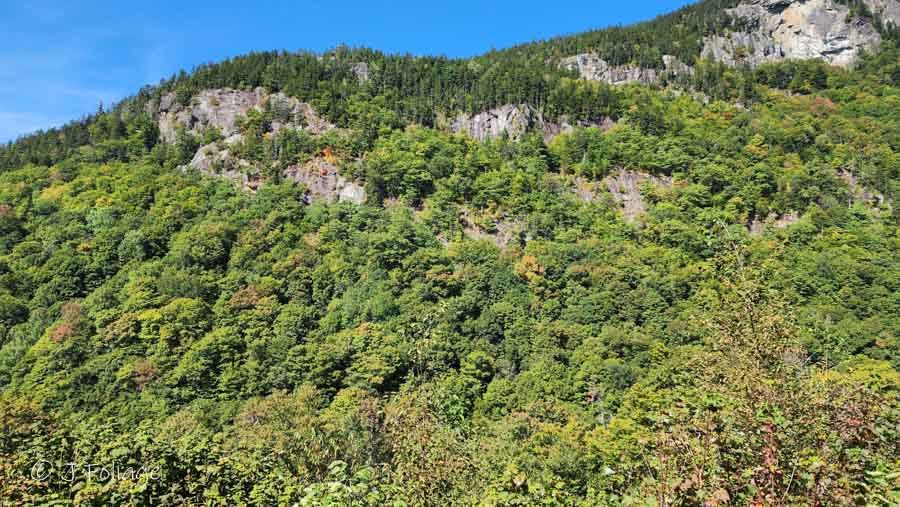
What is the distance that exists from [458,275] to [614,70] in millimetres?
101401

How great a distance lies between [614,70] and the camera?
157 metres

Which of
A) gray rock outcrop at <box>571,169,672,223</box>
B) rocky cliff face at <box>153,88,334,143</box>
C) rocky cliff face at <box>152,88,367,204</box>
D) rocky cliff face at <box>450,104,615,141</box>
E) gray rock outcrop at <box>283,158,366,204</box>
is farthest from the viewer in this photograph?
rocky cliff face at <box>450,104,615,141</box>

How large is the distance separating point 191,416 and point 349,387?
18080 millimetres

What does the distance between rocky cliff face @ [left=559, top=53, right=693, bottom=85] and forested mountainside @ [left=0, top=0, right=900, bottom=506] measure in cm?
139

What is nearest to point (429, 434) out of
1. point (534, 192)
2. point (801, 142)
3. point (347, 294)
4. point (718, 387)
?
point (718, 387)

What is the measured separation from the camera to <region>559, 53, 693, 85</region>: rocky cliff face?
151750 mm

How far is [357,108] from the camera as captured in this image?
12581 centimetres

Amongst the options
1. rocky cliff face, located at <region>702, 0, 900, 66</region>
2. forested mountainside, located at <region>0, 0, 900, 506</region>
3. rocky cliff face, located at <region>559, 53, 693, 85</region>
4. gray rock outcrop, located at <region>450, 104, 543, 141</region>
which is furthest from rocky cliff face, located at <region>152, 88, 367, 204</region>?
rocky cliff face, located at <region>702, 0, 900, 66</region>

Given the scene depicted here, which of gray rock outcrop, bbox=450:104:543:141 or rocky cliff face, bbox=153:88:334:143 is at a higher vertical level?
rocky cliff face, bbox=153:88:334:143

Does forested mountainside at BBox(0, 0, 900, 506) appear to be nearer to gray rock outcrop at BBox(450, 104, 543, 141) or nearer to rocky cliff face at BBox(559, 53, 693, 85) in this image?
gray rock outcrop at BBox(450, 104, 543, 141)

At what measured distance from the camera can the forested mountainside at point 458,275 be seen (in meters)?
9.80

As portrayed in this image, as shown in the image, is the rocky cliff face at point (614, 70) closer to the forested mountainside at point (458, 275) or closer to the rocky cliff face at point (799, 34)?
the forested mountainside at point (458, 275)

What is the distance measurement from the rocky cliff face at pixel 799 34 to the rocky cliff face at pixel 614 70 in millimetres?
16911

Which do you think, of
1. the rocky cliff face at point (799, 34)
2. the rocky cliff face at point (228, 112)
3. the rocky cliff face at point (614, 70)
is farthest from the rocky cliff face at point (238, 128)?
the rocky cliff face at point (799, 34)
